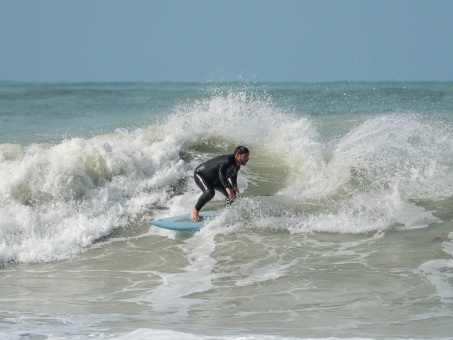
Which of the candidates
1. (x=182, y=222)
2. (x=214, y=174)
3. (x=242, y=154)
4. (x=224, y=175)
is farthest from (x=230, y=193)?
(x=182, y=222)

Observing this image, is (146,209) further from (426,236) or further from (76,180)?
(426,236)

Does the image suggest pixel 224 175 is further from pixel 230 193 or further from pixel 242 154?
pixel 242 154

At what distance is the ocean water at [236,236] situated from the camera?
7.02 metres

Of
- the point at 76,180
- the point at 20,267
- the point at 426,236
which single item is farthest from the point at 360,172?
the point at 20,267

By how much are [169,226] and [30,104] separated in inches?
1070

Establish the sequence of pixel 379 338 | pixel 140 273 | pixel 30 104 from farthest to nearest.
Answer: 1. pixel 30 104
2. pixel 140 273
3. pixel 379 338

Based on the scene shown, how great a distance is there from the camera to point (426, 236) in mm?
10375

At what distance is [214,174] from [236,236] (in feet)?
3.27

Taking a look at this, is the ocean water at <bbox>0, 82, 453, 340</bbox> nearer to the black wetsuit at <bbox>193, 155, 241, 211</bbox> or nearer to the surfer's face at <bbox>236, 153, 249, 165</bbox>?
the black wetsuit at <bbox>193, 155, 241, 211</bbox>

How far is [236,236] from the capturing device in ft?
34.8

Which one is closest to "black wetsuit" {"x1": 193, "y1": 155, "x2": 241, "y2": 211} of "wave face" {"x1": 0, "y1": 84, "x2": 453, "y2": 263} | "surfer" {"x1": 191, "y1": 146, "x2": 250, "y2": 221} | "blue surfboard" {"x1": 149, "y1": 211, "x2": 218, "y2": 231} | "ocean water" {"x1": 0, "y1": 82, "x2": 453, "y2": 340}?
"surfer" {"x1": 191, "y1": 146, "x2": 250, "y2": 221}

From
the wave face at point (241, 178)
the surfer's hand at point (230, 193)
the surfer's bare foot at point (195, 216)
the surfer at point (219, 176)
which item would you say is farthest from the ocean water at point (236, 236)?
the surfer's hand at point (230, 193)

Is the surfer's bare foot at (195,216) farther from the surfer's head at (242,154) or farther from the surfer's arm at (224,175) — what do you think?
the surfer's head at (242,154)

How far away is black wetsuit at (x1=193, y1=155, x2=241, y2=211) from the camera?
34.4ft
